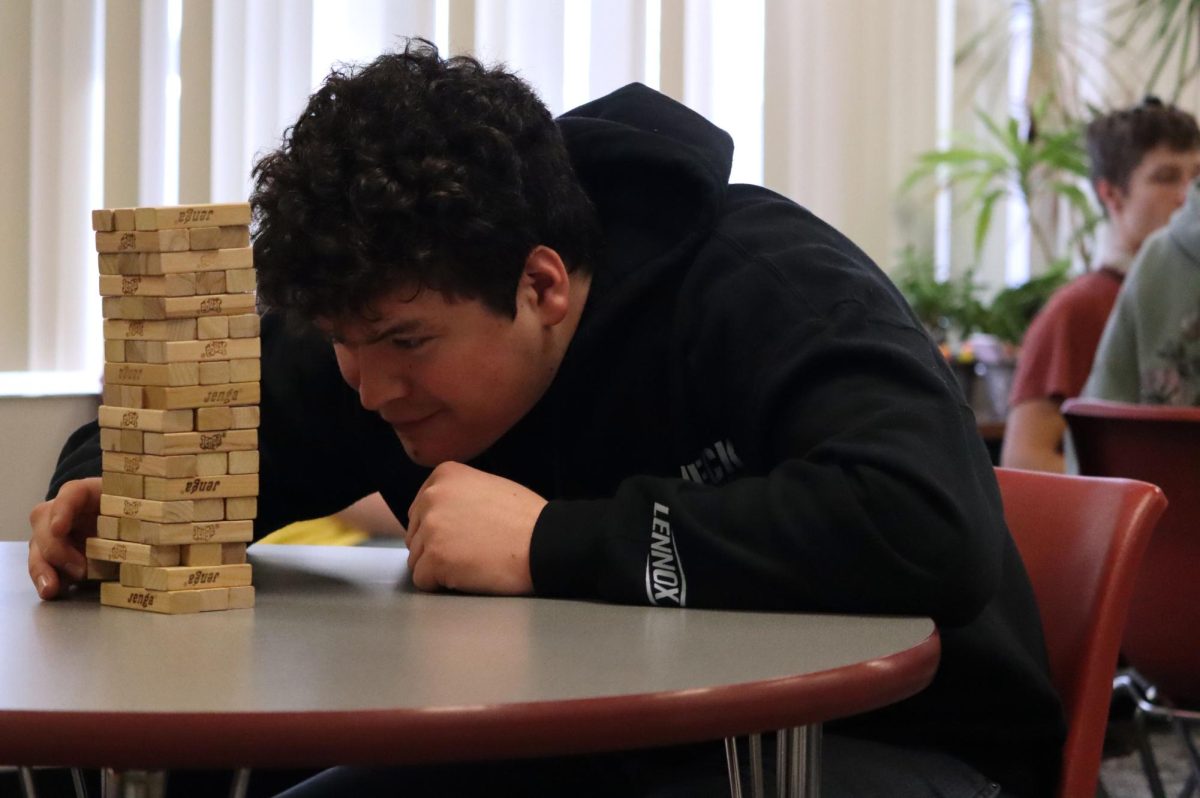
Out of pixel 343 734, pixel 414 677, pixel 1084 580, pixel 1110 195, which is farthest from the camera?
pixel 1110 195

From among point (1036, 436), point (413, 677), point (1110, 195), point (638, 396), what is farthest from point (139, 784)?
point (1110, 195)

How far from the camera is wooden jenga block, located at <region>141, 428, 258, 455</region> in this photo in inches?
43.3

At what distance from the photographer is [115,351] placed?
3.81 ft

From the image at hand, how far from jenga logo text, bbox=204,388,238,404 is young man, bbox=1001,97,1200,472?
277 cm

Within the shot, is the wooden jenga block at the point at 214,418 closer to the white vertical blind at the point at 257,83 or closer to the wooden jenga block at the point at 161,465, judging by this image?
the wooden jenga block at the point at 161,465

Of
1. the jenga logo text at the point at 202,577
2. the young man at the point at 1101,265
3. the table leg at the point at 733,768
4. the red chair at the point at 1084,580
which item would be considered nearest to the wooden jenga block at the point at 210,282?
the jenga logo text at the point at 202,577

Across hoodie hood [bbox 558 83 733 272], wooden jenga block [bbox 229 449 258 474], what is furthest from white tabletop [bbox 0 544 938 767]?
hoodie hood [bbox 558 83 733 272]

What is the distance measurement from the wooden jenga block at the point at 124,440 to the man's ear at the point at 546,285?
0.37m

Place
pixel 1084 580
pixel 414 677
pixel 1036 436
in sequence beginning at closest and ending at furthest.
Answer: pixel 414 677
pixel 1084 580
pixel 1036 436

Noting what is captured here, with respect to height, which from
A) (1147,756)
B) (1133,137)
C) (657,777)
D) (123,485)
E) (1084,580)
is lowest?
(1147,756)

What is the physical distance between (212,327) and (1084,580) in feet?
2.67

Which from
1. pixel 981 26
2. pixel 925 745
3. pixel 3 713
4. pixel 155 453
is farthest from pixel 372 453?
pixel 981 26

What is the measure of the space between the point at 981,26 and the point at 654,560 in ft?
13.5

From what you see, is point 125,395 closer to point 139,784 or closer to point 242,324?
point 242,324
